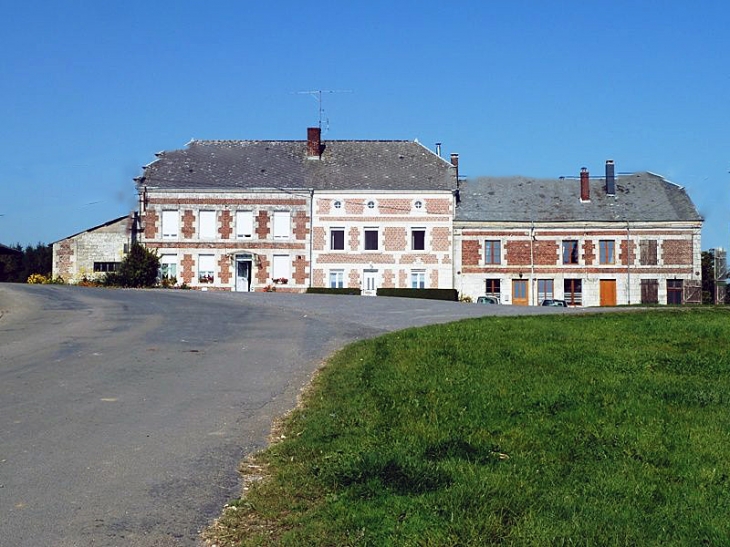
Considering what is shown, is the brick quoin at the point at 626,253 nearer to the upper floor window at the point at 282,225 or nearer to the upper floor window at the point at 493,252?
the upper floor window at the point at 493,252

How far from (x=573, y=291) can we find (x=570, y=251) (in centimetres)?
246

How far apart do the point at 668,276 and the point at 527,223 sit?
9.06 m

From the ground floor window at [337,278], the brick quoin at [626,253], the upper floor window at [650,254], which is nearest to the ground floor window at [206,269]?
the ground floor window at [337,278]

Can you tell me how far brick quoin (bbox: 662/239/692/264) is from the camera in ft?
170

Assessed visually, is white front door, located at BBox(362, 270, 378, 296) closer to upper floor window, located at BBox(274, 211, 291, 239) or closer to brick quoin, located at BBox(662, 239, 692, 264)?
upper floor window, located at BBox(274, 211, 291, 239)

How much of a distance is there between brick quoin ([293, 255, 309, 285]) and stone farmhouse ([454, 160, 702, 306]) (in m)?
9.29

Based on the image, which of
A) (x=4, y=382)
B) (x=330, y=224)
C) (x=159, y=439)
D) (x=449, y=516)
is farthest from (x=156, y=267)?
(x=449, y=516)

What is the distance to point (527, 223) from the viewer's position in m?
52.8

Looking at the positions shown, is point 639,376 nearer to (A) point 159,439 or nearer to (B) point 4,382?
(A) point 159,439

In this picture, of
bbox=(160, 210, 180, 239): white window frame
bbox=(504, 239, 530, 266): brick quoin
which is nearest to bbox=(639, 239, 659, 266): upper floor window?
bbox=(504, 239, 530, 266): brick quoin

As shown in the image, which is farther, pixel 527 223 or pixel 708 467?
pixel 527 223

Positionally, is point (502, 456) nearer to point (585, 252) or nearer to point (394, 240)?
point (394, 240)

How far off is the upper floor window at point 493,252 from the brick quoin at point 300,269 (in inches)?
435

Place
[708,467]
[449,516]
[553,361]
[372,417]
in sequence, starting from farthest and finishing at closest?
[553,361], [372,417], [708,467], [449,516]
